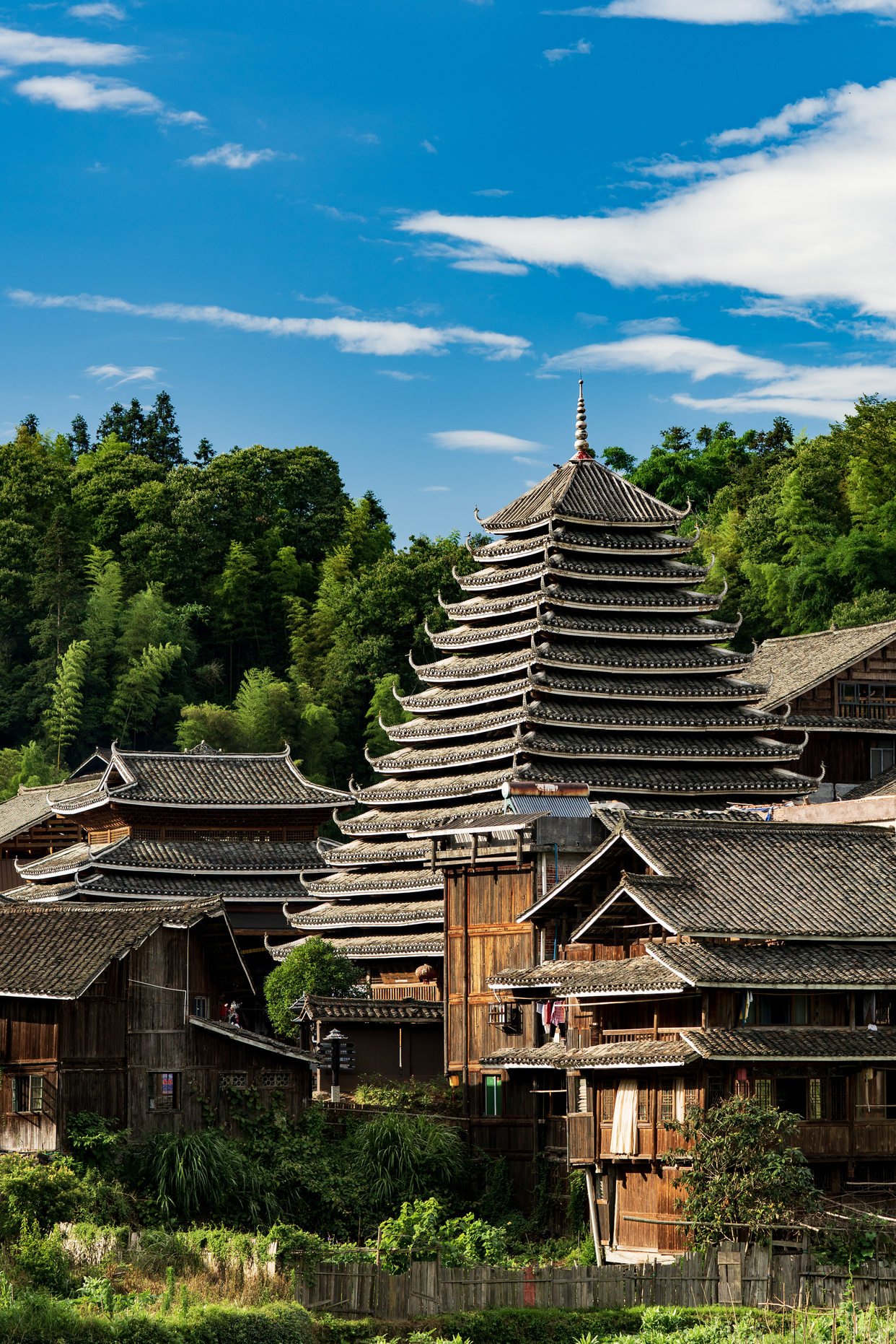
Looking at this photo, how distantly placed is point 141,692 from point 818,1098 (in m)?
74.2

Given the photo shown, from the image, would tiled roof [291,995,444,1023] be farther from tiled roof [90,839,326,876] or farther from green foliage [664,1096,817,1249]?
tiled roof [90,839,326,876]

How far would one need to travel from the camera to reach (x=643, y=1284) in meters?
35.4

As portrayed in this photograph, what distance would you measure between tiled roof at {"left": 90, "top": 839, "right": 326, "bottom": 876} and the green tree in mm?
40540

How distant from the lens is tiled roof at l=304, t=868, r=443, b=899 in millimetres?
57500

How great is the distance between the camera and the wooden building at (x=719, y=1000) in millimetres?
38625

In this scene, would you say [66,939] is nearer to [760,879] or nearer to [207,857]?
[760,879]

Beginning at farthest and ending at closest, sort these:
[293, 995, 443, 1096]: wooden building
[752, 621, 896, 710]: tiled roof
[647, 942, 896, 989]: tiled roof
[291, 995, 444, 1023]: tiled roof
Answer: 1. [752, 621, 896, 710]: tiled roof
2. [293, 995, 443, 1096]: wooden building
3. [291, 995, 444, 1023]: tiled roof
4. [647, 942, 896, 989]: tiled roof

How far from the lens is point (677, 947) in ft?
128

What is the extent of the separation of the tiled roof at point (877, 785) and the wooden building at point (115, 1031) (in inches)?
1065

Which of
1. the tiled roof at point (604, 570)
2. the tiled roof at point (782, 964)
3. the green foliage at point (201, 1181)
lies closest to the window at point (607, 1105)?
the tiled roof at point (782, 964)

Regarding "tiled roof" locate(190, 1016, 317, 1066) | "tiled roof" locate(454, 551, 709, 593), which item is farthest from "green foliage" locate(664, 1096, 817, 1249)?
"tiled roof" locate(454, 551, 709, 593)

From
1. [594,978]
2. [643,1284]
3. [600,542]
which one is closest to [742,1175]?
[643,1284]

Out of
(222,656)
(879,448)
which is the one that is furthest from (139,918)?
(222,656)

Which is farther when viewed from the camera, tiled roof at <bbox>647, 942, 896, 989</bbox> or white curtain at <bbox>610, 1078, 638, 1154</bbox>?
white curtain at <bbox>610, 1078, 638, 1154</bbox>
